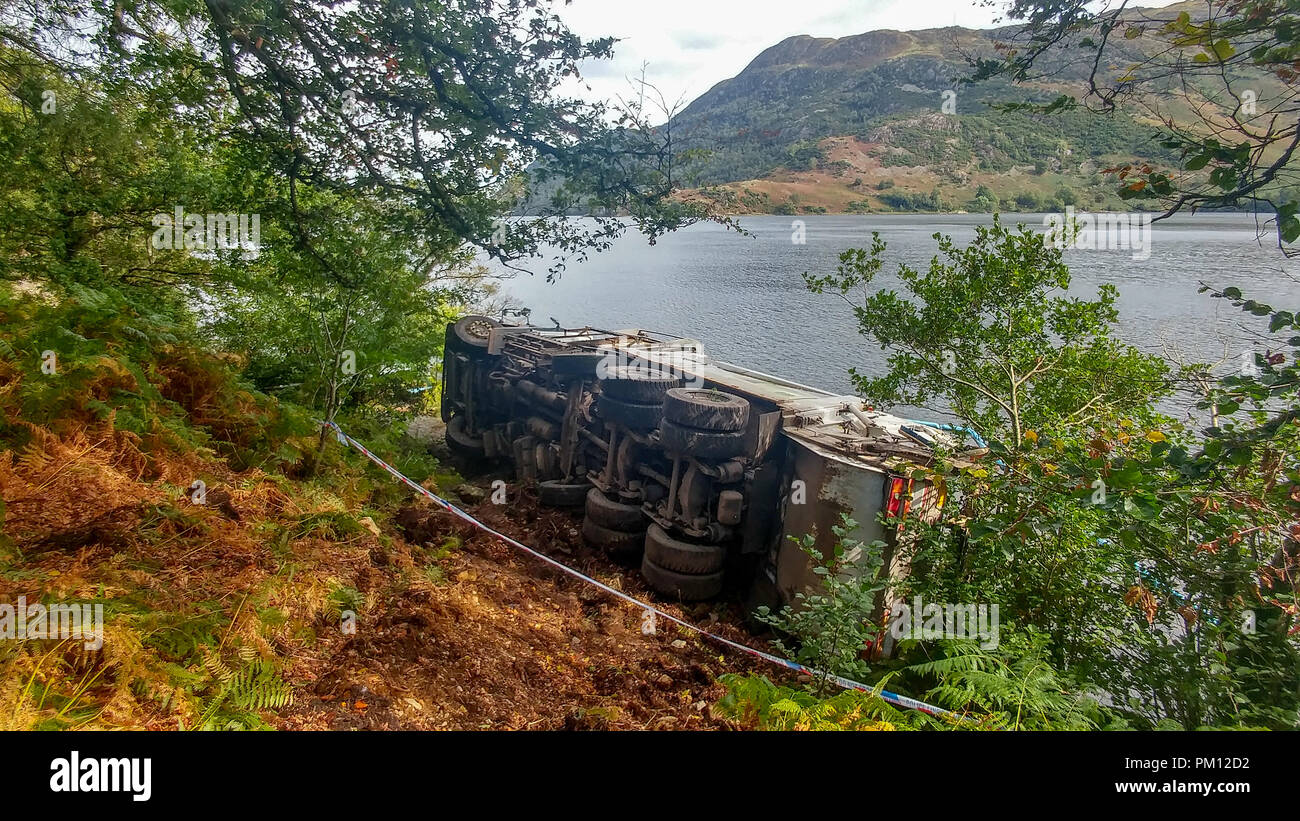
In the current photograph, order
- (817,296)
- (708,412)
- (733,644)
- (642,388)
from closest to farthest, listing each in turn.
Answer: (733,644) < (708,412) < (642,388) < (817,296)

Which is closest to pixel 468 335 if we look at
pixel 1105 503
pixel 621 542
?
pixel 621 542

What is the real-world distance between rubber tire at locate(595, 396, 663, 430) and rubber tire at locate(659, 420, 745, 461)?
793 mm

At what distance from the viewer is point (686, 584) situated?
691cm

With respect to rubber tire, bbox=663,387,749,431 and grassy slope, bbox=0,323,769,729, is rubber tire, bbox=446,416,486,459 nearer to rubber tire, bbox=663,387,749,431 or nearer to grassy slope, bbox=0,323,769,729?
grassy slope, bbox=0,323,769,729

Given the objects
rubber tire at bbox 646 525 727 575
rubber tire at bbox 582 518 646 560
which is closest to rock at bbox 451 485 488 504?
rubber tire at bbox 582 518 646 560

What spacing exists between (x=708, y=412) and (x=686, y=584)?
6.23 ft

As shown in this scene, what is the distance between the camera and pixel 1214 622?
433 cm

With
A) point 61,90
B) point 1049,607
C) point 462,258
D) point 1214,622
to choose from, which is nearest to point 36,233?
point 61,90

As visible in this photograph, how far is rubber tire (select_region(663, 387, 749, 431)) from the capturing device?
22.0ft

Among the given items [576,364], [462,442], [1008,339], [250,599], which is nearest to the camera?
[250,599]

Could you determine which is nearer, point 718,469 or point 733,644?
point 733,644

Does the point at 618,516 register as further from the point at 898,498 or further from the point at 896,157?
→ the point at 896,157
